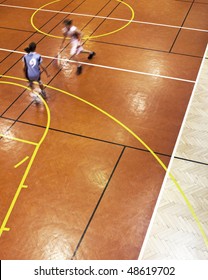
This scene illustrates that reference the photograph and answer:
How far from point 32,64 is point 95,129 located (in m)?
2.21

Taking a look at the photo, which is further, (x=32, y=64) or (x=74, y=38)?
(x=74, y=38)

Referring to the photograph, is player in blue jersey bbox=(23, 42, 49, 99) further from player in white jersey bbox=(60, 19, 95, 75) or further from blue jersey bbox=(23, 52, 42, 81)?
player in white jersey bbox=(60, 19, 95, 75)

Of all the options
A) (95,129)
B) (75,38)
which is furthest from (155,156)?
(75,38)

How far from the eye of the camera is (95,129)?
24.7ft

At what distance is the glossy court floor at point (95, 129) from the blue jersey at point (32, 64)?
84cm

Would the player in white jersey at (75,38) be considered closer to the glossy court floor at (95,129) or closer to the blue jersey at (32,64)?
the glossy court floor at (95,129)

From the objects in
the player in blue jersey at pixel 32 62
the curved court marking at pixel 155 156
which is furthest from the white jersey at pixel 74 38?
the player in blue jersey at pixel 32 62

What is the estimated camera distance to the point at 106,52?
9.96 meters

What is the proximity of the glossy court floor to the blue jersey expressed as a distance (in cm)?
84

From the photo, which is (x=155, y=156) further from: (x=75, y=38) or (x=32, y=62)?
(x=75, y=38)

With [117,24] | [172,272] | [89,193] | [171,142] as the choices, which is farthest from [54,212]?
[117,24]

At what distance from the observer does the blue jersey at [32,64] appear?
7469mm

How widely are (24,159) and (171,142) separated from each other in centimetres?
337

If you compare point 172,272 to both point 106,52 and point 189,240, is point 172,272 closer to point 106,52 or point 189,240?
point 189,240
